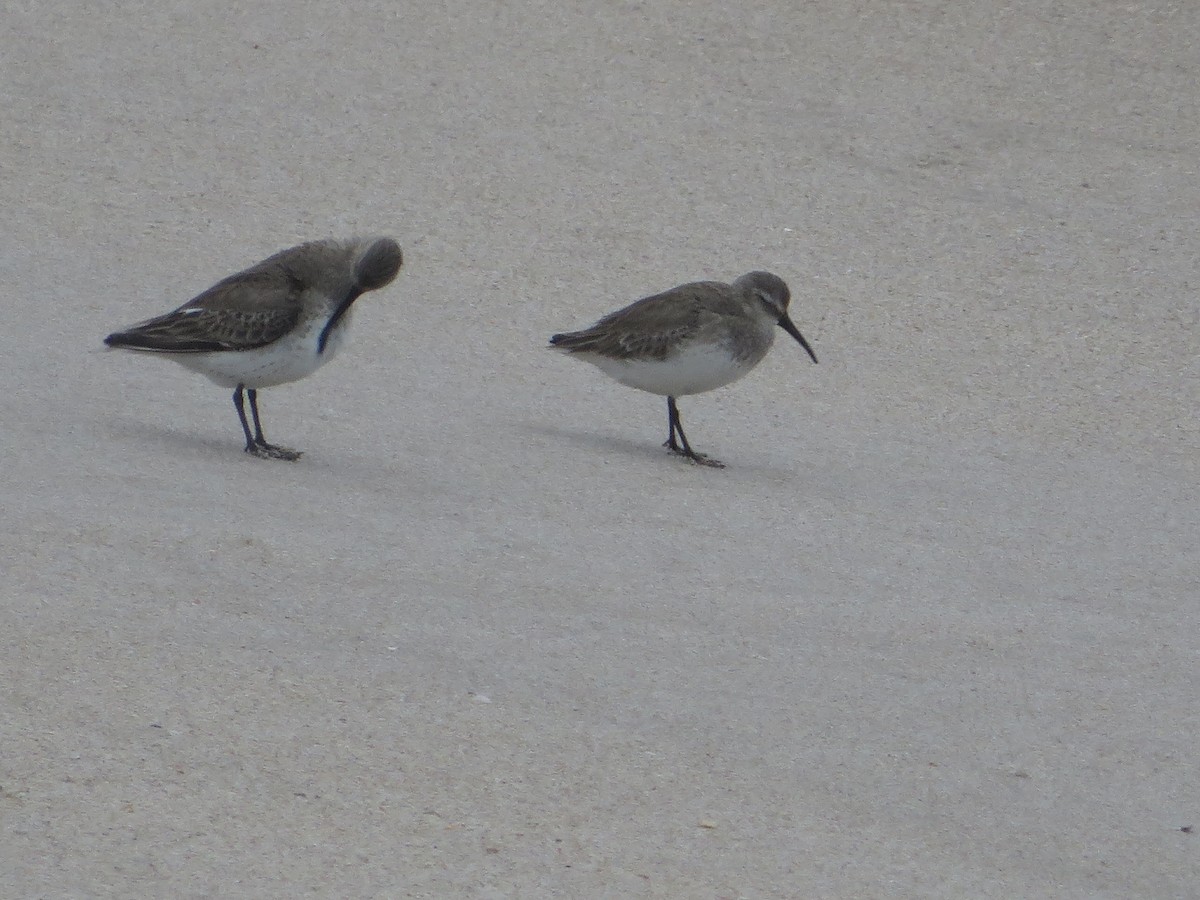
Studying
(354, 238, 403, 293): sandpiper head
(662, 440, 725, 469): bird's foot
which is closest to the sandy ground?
(662, 440, 725, 469): bird's foot

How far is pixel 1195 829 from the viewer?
5.03m

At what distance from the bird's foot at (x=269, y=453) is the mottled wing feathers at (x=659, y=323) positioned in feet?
5.56

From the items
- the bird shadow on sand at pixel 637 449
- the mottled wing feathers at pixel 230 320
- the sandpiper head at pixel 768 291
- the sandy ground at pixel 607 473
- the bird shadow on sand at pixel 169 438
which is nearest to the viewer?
the sandy ground at pixel 607 473

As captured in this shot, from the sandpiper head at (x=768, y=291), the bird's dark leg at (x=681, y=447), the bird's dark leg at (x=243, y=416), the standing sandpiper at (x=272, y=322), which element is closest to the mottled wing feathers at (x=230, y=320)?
the standing sandpiper at (x=272, y=322)

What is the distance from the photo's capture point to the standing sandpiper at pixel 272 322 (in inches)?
299

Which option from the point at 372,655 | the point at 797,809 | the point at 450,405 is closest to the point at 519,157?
the point at 450,405

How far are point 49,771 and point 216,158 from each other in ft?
26.9

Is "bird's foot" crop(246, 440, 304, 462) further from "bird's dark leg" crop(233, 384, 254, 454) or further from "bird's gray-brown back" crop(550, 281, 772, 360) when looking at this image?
"bird's gray-brown back" crop(550, 281, 772, 360)

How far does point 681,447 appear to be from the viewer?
28.6 feet

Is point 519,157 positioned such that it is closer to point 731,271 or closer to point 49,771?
point 731,271

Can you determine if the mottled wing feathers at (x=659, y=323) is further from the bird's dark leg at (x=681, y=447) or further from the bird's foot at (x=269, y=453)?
the bird's foot at (x=269, y=453)

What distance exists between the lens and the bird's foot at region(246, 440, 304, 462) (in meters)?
7.73

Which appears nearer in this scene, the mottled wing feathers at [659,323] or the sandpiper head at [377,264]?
the sandpiper head at [377,264]

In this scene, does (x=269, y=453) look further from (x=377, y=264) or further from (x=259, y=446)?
(x=377, y=264)
